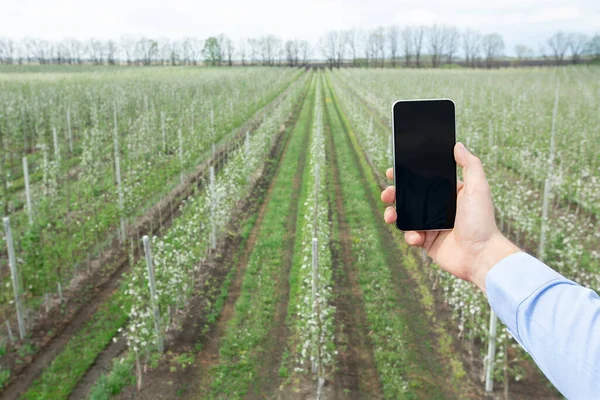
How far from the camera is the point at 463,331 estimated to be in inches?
321

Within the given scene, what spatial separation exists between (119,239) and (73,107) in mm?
12451

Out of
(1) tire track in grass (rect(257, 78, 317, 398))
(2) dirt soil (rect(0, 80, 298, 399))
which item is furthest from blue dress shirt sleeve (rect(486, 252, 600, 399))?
(2) dirt soil (rect(0, 80, 298, 399))

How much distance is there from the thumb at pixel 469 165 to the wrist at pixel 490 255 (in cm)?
29

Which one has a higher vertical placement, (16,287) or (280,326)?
(16,287)

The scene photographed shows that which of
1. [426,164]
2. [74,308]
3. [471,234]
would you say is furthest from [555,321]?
[74,308]

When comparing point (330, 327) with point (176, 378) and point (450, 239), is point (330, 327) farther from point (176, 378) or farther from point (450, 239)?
point (450, 239)

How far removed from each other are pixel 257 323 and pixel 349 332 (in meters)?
1.50

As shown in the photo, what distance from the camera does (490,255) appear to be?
1.94m

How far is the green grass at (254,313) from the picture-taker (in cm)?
686

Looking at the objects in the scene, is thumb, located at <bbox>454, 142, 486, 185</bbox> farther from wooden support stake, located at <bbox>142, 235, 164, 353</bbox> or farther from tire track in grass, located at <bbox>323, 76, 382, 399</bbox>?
wooden support stake, located at <bbox>142, 235, 164, 353</bbox>

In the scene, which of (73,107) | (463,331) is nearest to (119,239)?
(463,331)

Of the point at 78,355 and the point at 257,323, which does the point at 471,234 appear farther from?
the point at 78,355

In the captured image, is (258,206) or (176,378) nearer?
(176,378)

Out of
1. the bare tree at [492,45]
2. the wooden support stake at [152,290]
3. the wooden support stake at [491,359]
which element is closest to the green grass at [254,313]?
the wooden support stake at [152,290]
